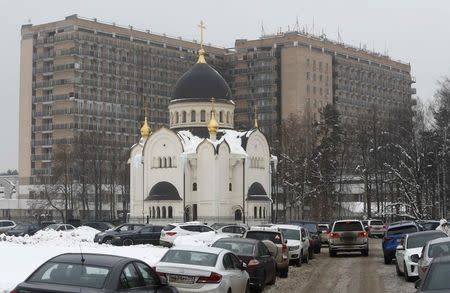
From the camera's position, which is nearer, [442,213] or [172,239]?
[172,239]

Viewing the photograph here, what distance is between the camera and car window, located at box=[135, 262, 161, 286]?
12547 mm

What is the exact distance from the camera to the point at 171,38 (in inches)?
5433

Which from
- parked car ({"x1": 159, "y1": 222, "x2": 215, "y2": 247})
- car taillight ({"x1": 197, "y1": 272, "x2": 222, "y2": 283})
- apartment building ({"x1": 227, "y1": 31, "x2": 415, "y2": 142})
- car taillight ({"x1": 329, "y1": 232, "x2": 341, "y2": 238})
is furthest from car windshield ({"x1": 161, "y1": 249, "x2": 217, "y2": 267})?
apartment building ({"x1": 227, "y1": 31, "x2": 415, "y2": 142})

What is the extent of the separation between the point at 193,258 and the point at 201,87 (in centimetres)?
6498

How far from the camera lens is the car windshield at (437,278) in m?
11.4

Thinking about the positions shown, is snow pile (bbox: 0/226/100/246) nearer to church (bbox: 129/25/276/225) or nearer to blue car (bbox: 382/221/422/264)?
blue car (bbox: 382/221/422/264)

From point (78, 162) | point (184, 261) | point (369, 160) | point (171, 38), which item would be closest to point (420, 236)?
point (184, 261)

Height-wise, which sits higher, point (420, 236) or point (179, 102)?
point (179, 102)

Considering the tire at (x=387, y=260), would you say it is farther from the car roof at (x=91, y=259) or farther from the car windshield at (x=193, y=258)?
the car roof at (x=91, y=259)

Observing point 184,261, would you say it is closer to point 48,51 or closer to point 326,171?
point 326,171

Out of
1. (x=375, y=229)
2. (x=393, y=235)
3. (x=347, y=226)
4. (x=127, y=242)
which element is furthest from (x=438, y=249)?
(x=375, y=229)

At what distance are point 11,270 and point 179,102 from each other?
6109 cm

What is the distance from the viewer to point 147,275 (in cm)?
1277

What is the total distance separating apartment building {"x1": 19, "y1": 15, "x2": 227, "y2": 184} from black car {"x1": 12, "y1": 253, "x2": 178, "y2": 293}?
4277 inches
